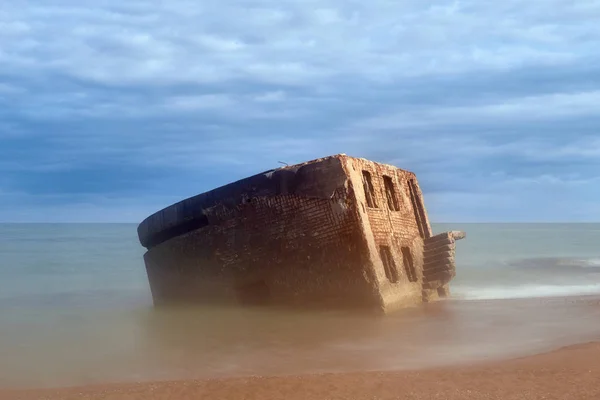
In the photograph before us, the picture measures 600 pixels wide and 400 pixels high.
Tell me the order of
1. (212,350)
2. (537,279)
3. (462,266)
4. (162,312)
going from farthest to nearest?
(462,266), (537,279), (162,312), (212,350)

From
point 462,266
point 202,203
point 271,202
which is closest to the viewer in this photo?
point 271,202

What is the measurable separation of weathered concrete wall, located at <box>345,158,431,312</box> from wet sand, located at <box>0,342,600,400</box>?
2.61 m

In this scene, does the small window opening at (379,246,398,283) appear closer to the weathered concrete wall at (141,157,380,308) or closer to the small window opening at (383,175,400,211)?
the weathered concrete wall at (141,157,380,308)

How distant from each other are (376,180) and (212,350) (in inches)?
133

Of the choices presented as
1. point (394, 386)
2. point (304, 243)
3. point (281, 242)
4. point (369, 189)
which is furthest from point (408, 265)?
point (394, 386)

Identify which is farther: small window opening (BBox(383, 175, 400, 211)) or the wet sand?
small window opening (BBox(383, 175, 400, 211))

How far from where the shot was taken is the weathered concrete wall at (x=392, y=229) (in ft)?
24.8

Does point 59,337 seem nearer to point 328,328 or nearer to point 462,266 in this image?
point 328,328

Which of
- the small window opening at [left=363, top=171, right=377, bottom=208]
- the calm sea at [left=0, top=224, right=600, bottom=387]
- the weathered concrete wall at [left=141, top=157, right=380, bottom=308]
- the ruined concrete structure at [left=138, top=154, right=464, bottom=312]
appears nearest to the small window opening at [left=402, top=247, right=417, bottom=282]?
the ruined concrete structure at [left=138, top=154, right=464, bottom=312]

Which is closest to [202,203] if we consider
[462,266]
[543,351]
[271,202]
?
[271,202]

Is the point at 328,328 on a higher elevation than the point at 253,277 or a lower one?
lower

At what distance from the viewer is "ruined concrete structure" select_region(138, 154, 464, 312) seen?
7.49 m

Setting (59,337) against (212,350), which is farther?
(59,337)

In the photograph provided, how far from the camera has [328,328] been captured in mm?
7035
